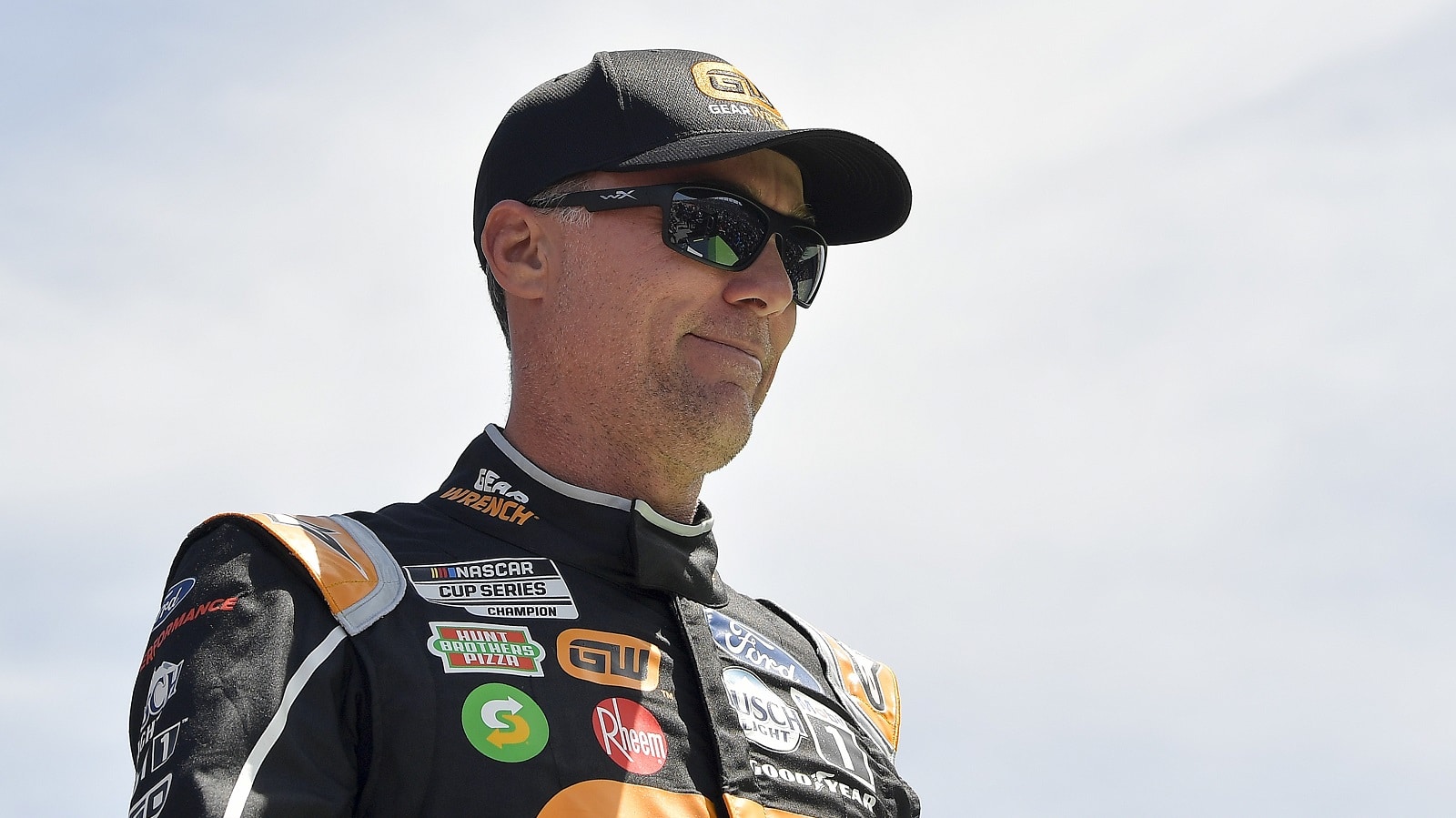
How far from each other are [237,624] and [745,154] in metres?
2.04

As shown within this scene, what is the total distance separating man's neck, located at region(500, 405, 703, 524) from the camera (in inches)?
166

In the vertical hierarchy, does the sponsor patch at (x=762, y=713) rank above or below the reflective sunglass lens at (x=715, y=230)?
below

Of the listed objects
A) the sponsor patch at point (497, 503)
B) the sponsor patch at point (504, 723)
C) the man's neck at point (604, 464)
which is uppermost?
the man's neck at point (604, 464)

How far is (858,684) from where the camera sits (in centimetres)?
468

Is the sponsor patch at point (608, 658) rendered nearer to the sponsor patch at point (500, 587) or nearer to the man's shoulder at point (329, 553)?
the sponsor patch at point (500, 587)

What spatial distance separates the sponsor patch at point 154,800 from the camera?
297 centimetres

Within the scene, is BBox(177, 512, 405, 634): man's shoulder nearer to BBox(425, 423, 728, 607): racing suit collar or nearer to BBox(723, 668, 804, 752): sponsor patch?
BBox(425, 423, 728, 607): racing suit collar

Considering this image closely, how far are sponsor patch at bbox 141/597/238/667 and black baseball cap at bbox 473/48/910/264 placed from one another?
1.64 metres

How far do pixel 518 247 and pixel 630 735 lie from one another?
5.28 feet

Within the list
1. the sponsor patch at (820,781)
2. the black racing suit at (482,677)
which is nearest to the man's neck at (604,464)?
the black racing suit at (482,677)

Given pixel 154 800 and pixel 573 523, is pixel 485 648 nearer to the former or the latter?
pixel 573 523

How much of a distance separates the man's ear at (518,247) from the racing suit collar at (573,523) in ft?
1.81

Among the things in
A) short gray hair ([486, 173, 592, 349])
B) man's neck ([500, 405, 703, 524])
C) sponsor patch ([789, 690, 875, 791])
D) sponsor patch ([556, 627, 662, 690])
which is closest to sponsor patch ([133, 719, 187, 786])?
sponsor patch ([556, 627, 662, 690])

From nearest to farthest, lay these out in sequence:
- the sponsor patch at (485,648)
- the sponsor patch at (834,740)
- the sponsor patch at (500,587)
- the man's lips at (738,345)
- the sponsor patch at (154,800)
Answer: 1. the sponsor patch at (154,800)
2. the sponsor patch at (485,648)
3. the sponsor patch at (500,587)
4. the sponsor patch at (834,740)
5. the man's lips at (738,345)
